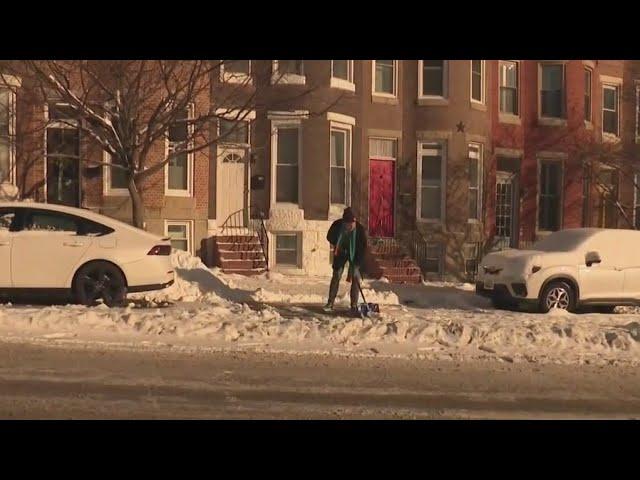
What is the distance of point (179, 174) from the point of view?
19.0 metres

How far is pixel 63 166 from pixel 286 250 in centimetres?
594

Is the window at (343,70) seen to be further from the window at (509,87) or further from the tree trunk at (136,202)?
the tree trunk at (136,202)

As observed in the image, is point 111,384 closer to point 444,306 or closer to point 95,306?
point 95,306

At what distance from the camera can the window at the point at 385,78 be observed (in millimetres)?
21086

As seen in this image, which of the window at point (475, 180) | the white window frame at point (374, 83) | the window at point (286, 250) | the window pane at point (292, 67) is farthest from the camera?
the window at point (475, 180)

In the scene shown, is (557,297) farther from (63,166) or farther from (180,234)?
(63,166)

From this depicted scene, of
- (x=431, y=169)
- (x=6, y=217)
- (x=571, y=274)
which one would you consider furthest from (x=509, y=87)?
(x=6, y=217)

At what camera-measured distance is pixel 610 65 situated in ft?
80.5

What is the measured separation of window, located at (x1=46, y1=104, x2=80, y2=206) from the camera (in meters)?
17.9

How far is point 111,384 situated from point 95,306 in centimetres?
404

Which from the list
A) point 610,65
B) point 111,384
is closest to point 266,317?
point 111,384

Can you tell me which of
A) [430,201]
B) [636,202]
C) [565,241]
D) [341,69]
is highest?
[341,69]

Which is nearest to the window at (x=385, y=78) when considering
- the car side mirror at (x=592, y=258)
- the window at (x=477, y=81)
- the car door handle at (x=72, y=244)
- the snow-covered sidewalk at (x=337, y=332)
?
the window at (x=477, y=81)

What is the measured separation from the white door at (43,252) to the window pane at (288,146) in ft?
29.4
